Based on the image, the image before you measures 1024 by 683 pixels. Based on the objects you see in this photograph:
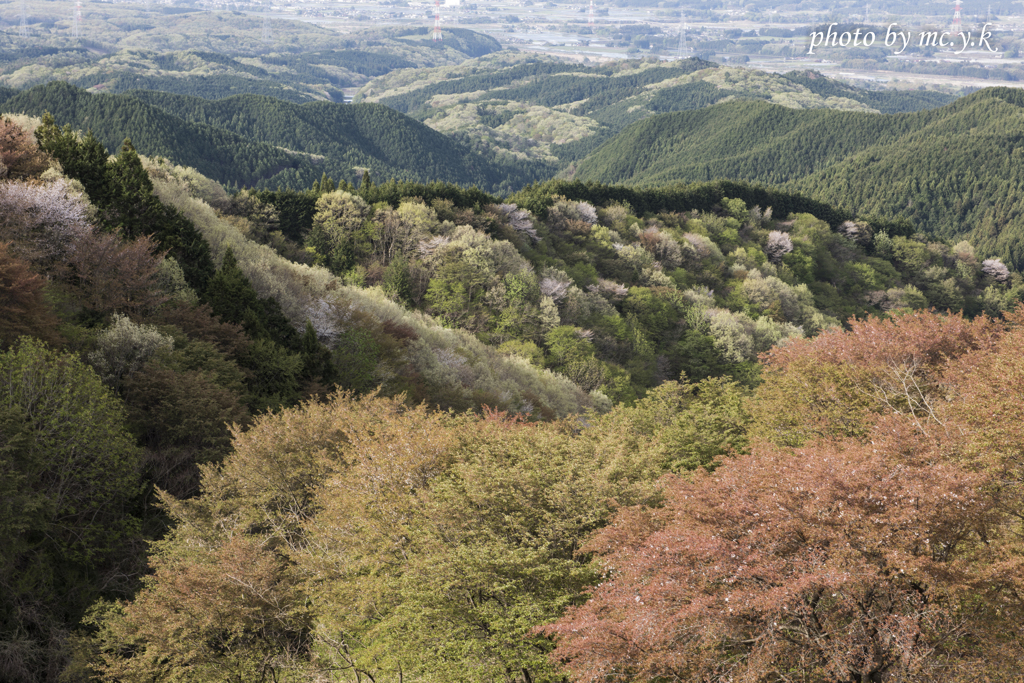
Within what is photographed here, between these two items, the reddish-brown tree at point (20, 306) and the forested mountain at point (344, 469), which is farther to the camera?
the reddish-brown tree at point (20, 306)

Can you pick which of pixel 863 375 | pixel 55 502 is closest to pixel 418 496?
pixel 55 502

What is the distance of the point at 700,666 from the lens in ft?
47.0

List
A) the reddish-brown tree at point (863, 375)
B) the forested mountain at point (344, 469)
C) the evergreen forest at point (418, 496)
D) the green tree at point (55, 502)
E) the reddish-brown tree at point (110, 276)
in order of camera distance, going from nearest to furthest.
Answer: the evergreen forest at point (418, 496), the forested mountain at point (344, 469), the green tree at point (55, 502), the reddish-brown tree at point (863, 375), the reddish-brown tree at point (110, 276)

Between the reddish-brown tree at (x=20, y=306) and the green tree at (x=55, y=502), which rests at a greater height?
the reddish-brown tree at (x=20, y=306)

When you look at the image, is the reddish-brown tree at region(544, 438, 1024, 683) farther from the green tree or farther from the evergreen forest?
the green tree

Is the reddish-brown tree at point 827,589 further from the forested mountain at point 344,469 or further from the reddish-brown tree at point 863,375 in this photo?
the reddish-brown tree at point 863,375

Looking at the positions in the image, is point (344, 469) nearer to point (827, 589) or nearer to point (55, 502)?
point (55, 502)

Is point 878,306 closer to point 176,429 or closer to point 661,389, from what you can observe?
point 661,389

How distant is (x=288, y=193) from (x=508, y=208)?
3454 centimetres

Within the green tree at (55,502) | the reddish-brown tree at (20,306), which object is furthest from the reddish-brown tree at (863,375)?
the reddish-brown tree at (20,306)

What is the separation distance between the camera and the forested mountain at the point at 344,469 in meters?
15.4

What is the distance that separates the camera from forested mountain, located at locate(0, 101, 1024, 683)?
50.4ft

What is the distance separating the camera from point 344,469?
2375 centimetres

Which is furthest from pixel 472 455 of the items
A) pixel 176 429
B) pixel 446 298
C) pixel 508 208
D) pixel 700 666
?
pixel 508 208
